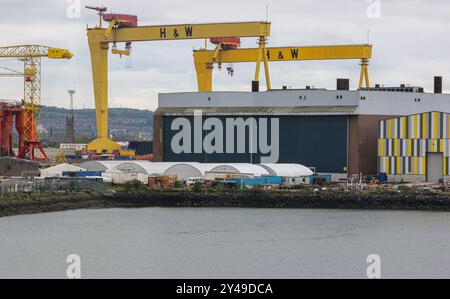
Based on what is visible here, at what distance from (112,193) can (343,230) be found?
41.9 ft

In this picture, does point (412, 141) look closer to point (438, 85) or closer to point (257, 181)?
point (257, 181)

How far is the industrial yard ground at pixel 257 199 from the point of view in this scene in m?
43.0

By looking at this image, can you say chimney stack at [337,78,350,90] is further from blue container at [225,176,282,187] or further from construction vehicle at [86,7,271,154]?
blue container at [225,176,282,187]

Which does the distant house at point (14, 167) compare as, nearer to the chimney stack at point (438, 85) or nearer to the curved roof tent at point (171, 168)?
the curved roof tent at point (171, 168)

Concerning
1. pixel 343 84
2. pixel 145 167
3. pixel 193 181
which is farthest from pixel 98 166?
pixel 343 84

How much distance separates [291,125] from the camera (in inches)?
2031

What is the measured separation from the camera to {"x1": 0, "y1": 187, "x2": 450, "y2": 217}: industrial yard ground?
4297 centimetres

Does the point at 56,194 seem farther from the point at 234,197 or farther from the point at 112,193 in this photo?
the point at 234,197

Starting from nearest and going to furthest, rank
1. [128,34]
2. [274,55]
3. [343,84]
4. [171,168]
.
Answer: [171,168] → [343,84] → [128,34] → [274,55]

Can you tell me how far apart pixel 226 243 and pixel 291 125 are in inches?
794

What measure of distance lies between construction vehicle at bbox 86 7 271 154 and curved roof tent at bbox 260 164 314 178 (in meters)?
7.58

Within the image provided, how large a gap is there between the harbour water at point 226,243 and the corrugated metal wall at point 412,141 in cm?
784

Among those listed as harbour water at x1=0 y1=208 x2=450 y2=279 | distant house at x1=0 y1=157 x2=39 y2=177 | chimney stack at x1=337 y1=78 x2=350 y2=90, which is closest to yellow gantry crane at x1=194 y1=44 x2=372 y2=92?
chimney stack at x1=337 y1=78 x2=350 y2=90

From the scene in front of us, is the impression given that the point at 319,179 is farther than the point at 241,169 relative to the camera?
Yes
